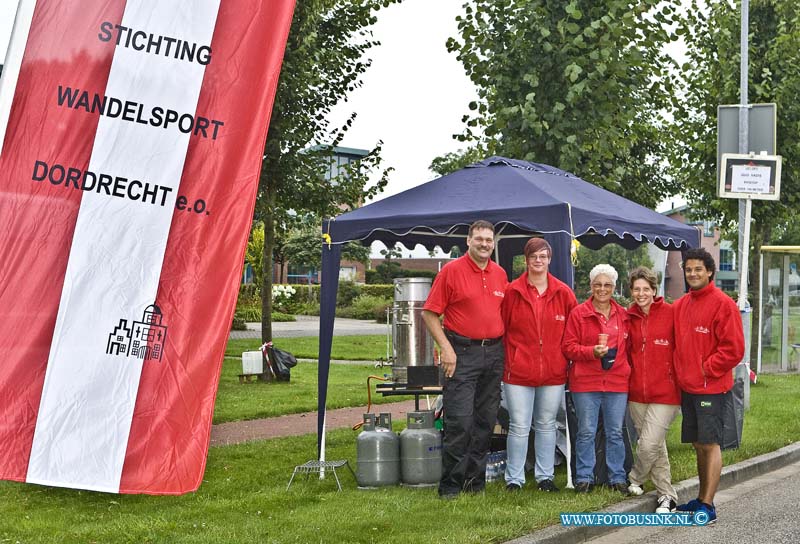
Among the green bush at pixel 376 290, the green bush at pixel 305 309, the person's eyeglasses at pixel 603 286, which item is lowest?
the person's eyeglasses at pixel 603 286

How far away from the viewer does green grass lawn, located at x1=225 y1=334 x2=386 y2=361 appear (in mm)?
27328

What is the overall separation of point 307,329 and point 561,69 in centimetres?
2561

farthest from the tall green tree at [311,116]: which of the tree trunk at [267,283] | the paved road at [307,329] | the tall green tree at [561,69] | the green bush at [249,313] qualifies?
the green bush at [249,313]

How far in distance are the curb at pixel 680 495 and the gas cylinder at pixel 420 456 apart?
1.61 meters

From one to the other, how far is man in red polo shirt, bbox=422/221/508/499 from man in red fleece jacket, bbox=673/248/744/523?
1480 millimetres

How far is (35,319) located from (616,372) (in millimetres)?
4386

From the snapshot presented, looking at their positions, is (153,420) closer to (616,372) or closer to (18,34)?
(18,34)

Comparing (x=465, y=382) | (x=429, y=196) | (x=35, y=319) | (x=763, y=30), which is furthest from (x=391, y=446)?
(x=763, y=30)

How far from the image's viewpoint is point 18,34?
23.5 feet

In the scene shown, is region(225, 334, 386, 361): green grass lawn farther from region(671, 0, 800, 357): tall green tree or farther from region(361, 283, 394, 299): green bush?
region(361, 283, 394, 299): green bush

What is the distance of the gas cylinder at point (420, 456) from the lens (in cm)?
901

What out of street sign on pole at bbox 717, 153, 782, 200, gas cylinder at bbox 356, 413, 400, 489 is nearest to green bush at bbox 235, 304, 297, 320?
street sign on pole at bbox 717, 153, 782, 200

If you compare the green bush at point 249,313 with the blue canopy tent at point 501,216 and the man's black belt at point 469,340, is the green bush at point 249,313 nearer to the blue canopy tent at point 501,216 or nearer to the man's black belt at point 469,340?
the blue canopy tent at point 501,216

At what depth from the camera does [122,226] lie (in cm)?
704
